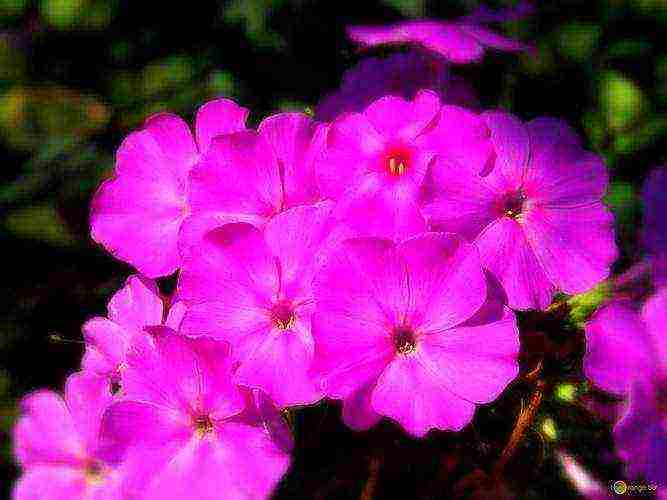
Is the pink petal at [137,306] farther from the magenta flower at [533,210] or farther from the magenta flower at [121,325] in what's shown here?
the magenta flower at [533,210]

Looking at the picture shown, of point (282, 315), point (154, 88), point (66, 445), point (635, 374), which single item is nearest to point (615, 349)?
point (635, 374)

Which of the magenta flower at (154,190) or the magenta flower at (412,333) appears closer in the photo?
the magenta flower at (412,333)

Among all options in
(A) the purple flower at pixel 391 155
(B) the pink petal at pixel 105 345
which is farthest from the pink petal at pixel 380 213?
(B) the pink petal at pixel 105 345

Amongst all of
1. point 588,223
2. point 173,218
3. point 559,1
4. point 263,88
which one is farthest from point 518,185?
point 559,1

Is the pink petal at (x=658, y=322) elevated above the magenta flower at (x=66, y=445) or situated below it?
above

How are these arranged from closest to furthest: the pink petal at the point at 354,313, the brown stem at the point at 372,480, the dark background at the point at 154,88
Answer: the pink petal at the point at 354,313, the brown stem at the point at 372,480, the dark background at the point at 154,88

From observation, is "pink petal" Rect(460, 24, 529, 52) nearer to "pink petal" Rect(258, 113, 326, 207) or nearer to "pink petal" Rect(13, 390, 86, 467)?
"pink petal" Rect(258, 113, 326, 207)

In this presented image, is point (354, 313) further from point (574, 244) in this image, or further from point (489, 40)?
point (489, 40)

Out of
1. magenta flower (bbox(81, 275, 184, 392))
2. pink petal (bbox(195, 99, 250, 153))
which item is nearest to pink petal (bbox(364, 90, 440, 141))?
pink petal (bbox(195, 99, 250, 153))
